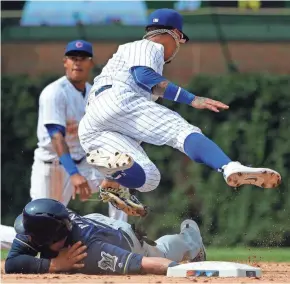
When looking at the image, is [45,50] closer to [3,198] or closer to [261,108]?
[3,198]

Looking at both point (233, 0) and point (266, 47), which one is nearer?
point (266, 47)

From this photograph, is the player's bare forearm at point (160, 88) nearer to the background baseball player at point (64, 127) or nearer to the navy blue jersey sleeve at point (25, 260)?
the navy blue jersey sleeve at point (25, 260)

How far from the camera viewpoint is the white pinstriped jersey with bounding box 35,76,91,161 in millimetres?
10445

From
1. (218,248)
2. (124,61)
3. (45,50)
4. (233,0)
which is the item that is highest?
(233,0)

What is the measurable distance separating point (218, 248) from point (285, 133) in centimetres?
156

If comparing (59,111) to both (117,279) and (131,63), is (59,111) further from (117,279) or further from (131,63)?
(117,279)

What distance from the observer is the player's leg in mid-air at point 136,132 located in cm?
745

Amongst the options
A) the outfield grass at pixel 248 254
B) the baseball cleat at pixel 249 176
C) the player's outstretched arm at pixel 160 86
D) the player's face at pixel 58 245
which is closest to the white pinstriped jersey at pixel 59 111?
the outfield grass at pixel 248 254

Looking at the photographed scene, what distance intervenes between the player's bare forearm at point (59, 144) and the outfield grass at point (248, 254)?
1436mm

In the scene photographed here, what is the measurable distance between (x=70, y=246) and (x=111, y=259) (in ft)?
0.97

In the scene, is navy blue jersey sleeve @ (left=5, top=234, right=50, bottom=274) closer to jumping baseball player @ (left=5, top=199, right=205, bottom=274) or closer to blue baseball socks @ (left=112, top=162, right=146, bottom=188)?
jumping baseball player @ (left=5, top=199, right=205, bottom=274)

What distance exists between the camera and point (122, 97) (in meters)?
7.75

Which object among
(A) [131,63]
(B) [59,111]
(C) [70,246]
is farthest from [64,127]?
(C) [70,246]

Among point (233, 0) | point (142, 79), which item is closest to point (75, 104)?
point (142, 79)
